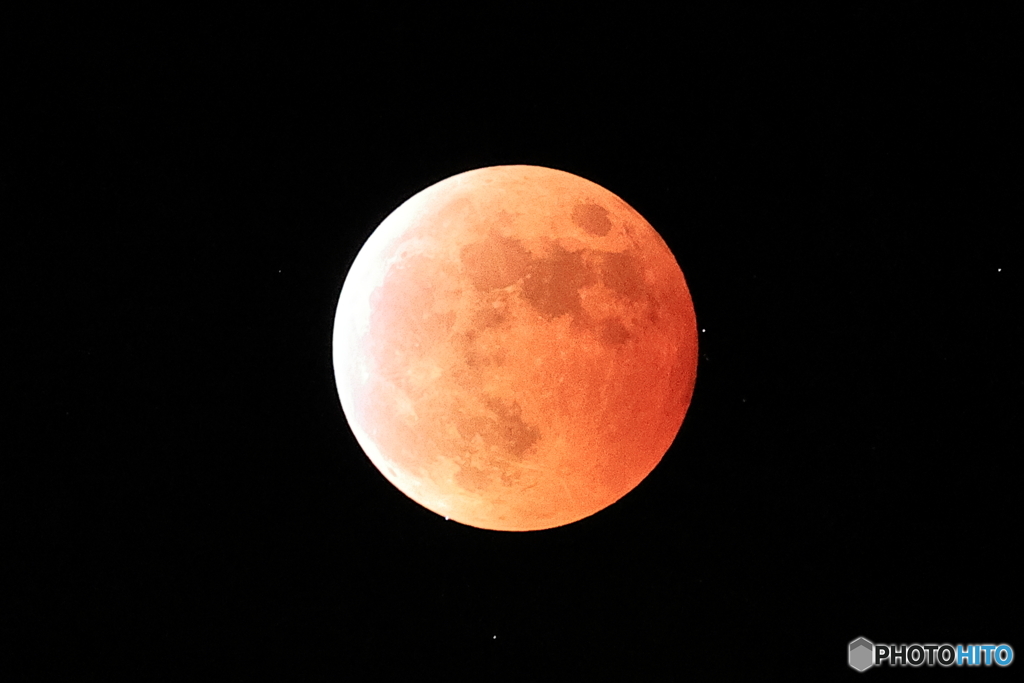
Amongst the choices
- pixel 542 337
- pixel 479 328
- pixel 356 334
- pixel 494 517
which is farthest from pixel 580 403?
pixel 356 334

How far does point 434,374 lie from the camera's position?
345cm

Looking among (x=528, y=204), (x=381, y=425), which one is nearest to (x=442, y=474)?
(x=381, y=425)

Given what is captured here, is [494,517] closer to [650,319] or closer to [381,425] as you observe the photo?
[381,425]

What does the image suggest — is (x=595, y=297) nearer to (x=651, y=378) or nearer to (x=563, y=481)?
(x=651, y=378)

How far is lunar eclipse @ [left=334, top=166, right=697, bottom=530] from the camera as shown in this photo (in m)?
3.39

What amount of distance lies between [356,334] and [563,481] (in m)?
1.19

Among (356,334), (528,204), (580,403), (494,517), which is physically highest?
(528,204)

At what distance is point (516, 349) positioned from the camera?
3.36 m

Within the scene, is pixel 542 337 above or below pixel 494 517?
above

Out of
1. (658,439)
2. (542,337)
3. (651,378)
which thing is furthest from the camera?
(658,439)

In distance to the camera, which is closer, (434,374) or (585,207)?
(434,374)

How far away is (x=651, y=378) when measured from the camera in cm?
358

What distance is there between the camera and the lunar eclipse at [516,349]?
11.1ft

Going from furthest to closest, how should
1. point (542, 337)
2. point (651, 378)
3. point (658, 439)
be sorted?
point (658, 439)
point (651, 378)
point (542, 337)
